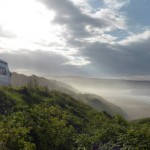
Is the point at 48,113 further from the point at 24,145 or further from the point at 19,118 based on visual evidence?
the point at 24,145

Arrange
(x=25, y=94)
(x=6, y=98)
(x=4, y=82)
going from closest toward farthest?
1. (x=6, y=98)
2. (x=25, y=94)
3. (x=4, y=82)

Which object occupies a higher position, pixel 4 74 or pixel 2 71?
pixel 2 71

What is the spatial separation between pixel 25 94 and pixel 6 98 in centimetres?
458

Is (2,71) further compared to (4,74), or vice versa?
(4,74)

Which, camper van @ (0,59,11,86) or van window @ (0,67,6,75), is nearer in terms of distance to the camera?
camper van @ (0,59,11,86)

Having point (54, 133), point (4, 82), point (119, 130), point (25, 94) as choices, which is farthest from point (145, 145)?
point (4, 82)

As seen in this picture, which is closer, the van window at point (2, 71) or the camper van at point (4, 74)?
the camper van at point (4, 74)

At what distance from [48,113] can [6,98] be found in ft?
26.8

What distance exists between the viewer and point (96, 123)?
2469 centimetres

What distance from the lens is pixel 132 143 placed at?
17.8 m

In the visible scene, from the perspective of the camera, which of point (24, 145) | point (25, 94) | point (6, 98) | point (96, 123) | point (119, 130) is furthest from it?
point (25, 94)

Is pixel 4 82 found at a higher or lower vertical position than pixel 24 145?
higher

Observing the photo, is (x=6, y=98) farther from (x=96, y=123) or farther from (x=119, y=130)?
(x=119, y=130)

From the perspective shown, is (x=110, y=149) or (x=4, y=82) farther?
(x=4, y=82)
